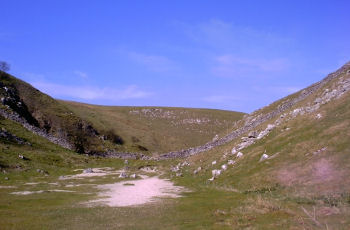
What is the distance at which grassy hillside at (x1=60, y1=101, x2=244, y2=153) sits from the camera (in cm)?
14088

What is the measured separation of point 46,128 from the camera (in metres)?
106

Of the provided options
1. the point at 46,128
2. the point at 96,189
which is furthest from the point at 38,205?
the point at 46,128

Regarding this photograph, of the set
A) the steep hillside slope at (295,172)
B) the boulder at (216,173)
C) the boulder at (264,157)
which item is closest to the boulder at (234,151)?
the steep hillside slope at (295,172)

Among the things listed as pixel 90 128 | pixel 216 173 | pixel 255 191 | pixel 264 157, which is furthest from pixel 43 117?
pixel 255 191

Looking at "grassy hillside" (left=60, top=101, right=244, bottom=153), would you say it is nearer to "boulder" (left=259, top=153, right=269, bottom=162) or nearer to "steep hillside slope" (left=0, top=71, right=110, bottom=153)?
"steep hillside slope" (left=0, top=71, right=110, bottom=153)

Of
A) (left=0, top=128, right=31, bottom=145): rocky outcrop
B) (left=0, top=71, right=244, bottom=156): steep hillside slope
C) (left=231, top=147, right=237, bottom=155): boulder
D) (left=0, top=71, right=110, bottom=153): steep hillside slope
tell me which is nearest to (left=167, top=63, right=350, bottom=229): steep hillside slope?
(left=231, top=147, right=237, bottom=155): boulder

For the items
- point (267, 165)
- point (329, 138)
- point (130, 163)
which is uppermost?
point (329, 138)

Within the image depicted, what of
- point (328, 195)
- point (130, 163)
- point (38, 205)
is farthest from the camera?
point (130, 163)

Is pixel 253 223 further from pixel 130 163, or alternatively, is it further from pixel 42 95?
pixel 42 95

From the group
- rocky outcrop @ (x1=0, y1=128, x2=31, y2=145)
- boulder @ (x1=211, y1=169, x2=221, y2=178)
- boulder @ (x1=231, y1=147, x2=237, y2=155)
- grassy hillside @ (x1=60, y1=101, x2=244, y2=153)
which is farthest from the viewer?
grassy hillside @ (x1=60, y1=101, x2=244, y2=153)

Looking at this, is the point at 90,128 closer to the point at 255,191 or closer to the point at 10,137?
the point at 10,137

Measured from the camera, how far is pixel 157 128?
170750 mm

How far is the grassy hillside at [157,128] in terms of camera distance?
14088cm

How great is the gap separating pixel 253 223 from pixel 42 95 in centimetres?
11680
